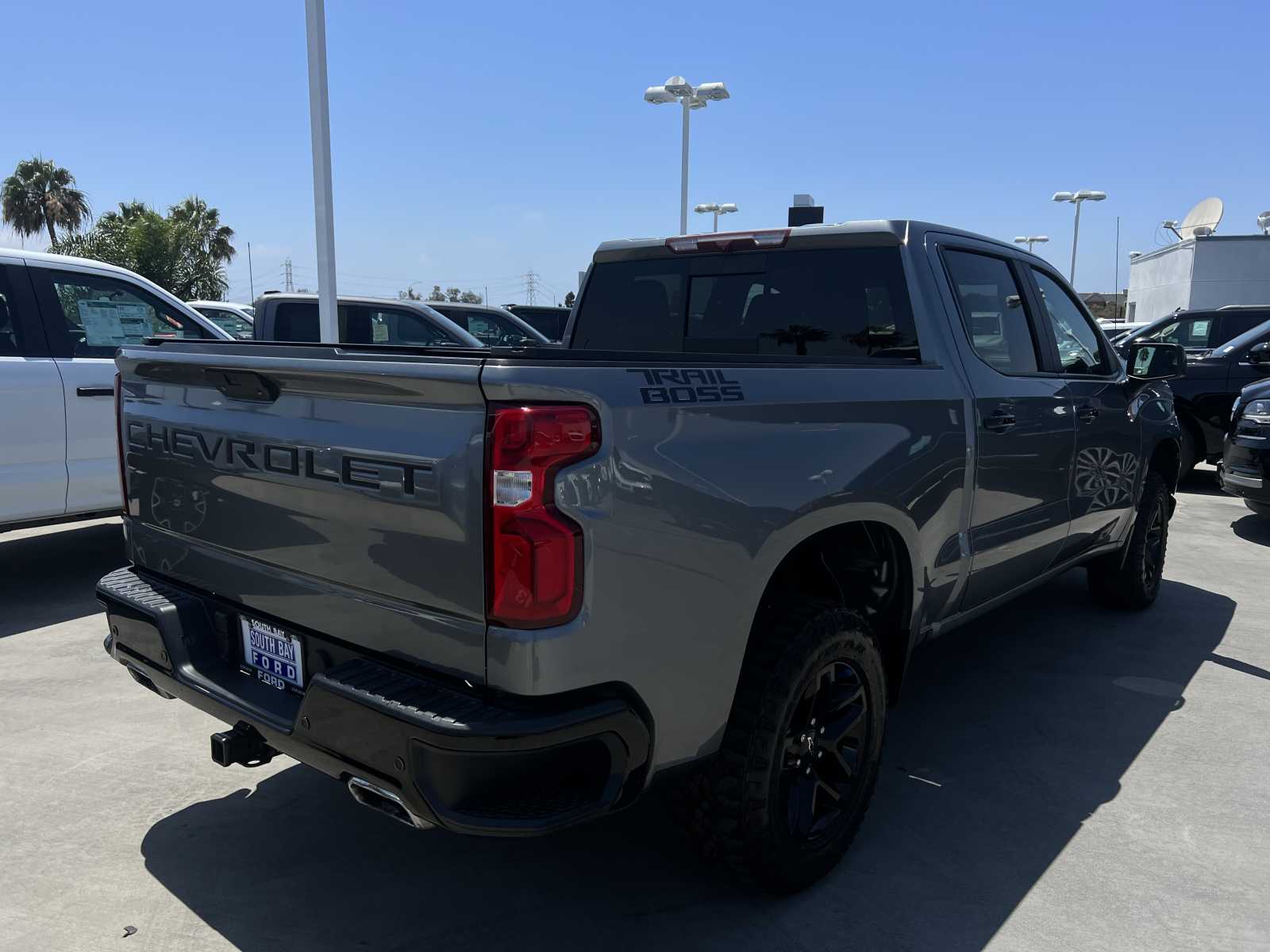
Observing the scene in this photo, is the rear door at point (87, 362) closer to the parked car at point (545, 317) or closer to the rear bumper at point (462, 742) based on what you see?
the rear bumper at point (462, 742)

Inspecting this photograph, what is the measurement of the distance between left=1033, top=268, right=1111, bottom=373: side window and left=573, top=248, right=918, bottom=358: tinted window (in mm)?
1211

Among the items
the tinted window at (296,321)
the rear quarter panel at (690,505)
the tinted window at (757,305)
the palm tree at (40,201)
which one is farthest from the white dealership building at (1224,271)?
the palm tree at (40,201)

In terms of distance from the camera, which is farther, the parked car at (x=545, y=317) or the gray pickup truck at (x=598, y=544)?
the parked car at (x=545, y=317)

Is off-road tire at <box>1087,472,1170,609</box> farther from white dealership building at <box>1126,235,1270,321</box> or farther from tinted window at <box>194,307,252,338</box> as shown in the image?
white dealership building at <box>1126,235,1270,321</box>

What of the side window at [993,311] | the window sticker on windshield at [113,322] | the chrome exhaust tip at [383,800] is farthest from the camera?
the window sticker on windshield at [113,322]

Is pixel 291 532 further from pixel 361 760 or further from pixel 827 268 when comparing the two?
pixel 827 268

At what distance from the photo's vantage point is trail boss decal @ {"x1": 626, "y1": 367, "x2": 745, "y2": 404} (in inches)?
85.0

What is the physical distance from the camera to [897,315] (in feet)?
11.2

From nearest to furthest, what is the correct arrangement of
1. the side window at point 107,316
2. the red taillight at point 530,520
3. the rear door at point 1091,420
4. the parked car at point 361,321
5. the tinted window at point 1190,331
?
the red taillight at point 530,520 < the rear door at point 1091,420 < the side window at point 107,316 < the parked car at point 361,321 < the tinted window at point 1190,331

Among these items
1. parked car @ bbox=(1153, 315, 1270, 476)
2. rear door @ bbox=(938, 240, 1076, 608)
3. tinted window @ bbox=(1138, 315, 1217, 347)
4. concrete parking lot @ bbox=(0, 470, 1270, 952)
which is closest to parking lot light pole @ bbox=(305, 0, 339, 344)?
concrete parking lot @ bbox=(0, 470, 1270, 952)

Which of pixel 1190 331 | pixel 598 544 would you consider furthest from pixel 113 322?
pixel 1190 331

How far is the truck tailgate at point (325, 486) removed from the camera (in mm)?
2029

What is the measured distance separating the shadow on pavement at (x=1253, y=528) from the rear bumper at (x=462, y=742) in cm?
753

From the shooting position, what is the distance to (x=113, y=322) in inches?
231
